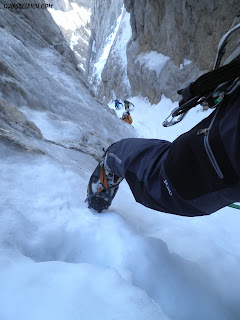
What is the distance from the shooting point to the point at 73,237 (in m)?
1.34

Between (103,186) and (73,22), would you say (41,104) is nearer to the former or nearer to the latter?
(103,186)

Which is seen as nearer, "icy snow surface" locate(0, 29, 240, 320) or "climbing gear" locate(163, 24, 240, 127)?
"icy snow surface" locate(0, 29, 240, 320)

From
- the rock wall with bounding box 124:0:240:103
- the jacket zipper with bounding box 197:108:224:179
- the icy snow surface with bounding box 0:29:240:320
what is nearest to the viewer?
the icy snow surface with bounding box 0:29:240:320

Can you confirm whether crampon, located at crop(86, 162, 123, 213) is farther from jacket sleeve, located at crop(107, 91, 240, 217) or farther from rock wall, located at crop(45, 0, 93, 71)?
rock wall, located at crop(45, 0, 93, 71)

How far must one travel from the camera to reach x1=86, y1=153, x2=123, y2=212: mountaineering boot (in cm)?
177

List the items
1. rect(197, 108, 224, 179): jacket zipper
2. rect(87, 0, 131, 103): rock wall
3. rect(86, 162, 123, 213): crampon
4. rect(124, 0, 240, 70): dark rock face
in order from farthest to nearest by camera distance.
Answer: rect(87, 0, 131, 103): rock wall
rect(124, 0, 240, 70): dark rock face
rect(86, 162, 123, 213): crampon
rect(197, 108, 224, 179): jacket zipper

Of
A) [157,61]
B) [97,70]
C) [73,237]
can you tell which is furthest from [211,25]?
[97,70]

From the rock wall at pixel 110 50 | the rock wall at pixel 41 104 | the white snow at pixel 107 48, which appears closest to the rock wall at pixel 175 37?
the rock wall at pixel 110 50

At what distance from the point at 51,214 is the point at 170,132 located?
32.2 ft

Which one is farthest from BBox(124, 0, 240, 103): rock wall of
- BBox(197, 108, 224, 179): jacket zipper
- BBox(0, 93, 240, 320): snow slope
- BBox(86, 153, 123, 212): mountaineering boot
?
BBox(197, 108, 224, 179): jacket zipper

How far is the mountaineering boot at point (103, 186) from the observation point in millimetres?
1769

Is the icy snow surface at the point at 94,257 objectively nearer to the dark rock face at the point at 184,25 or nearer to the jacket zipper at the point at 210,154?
the jacket zipper at the point at 210,154

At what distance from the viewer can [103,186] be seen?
1862 millimetres

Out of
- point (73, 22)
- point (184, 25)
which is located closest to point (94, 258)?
point (184, 25)
